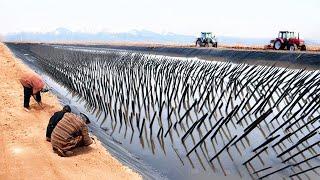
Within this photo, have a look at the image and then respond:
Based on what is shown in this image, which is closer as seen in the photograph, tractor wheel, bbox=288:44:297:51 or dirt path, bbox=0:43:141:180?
dirt path, bbox=0:43:141:180

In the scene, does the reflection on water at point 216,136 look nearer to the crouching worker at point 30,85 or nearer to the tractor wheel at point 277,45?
the crouching worker at point 30,85

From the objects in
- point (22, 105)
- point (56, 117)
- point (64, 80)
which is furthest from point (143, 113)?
point (64, 80)

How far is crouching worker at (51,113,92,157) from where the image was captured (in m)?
9.70

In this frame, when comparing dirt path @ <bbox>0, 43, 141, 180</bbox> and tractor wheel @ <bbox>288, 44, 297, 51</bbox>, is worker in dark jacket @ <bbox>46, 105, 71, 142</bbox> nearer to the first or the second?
dirt path @ <bbox>0, 43, 141, 180</bbox>

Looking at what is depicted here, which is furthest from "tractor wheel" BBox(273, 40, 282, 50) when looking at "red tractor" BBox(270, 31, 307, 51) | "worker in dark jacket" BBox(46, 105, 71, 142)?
"worker in dark jacket" BBox(46, 105, 71, 142)

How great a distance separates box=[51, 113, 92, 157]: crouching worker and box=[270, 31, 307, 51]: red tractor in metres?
35.3

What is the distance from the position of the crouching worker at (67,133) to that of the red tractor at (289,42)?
116 ft

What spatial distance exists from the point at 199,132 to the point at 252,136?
1731mm

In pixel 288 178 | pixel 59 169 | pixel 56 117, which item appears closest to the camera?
pixel 59 169

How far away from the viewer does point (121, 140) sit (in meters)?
13.4

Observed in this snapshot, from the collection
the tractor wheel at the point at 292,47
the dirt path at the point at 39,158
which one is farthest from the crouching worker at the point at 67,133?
the tractor wheel at the point at 292,47

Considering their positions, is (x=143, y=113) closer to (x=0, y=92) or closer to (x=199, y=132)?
(x=199, y=132)

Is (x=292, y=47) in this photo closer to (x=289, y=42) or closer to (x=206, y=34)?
(x=289, y=42)

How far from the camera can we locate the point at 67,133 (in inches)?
382
